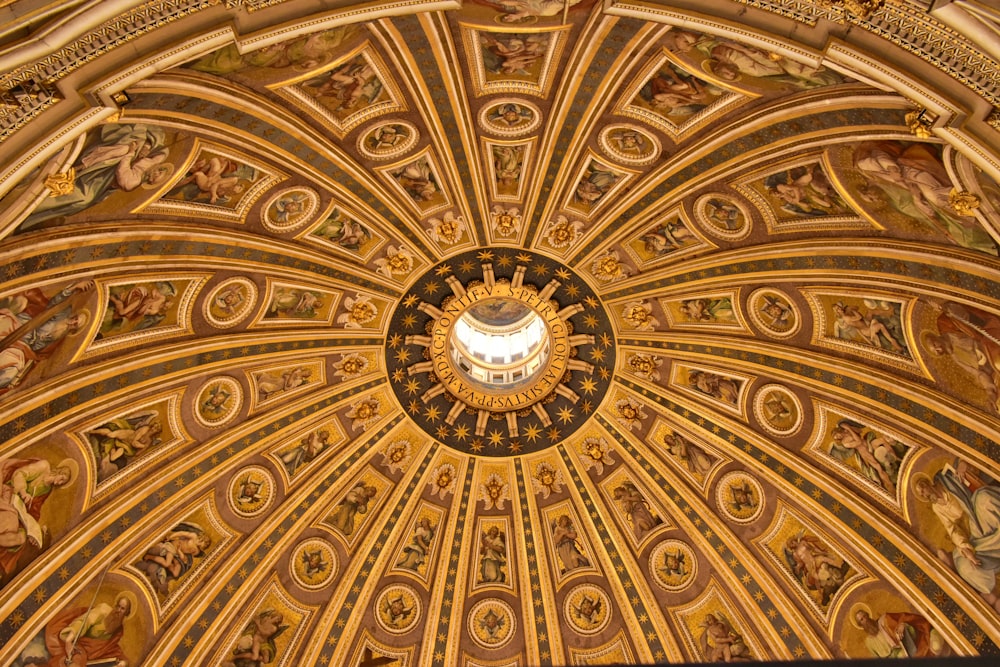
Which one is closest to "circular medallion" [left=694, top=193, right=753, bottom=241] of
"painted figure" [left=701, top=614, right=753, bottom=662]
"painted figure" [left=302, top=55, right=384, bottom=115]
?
"painted figure" [left=302, top=55, right=384, bottom=115]

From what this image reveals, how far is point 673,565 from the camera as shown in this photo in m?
22.9

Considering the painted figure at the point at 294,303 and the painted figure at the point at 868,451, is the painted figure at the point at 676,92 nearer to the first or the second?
the painted figure at the point at 868,451

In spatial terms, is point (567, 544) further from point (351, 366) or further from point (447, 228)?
point (447, 228)

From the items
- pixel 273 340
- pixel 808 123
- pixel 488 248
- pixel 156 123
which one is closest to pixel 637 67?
pixel 808 123

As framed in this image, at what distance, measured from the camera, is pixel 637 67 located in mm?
16312

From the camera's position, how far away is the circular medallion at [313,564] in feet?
73.9

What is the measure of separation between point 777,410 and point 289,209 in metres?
11.6

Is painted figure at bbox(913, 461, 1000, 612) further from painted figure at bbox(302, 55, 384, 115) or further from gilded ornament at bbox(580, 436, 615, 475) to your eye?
painted figure at bbox(302, 55, 384, 115)

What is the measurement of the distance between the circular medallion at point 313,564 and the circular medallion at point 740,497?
956 cm

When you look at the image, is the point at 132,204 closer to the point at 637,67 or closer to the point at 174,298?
the point at 174,298

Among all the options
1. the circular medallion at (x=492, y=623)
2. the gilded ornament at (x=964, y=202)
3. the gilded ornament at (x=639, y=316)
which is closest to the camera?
the gilded ornament at (x=964, y=202)

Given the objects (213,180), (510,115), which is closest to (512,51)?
(510,115)

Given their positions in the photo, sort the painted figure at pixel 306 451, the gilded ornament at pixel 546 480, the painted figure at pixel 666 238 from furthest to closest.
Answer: the gilded ornament at pixel 546 480 → the painted figure at pixel 306 451 → the painted figure at pixel 666 238

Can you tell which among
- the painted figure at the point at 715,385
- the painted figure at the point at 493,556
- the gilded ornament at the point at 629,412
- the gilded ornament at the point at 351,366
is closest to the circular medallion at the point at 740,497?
the painted figure at the point at 715,385
